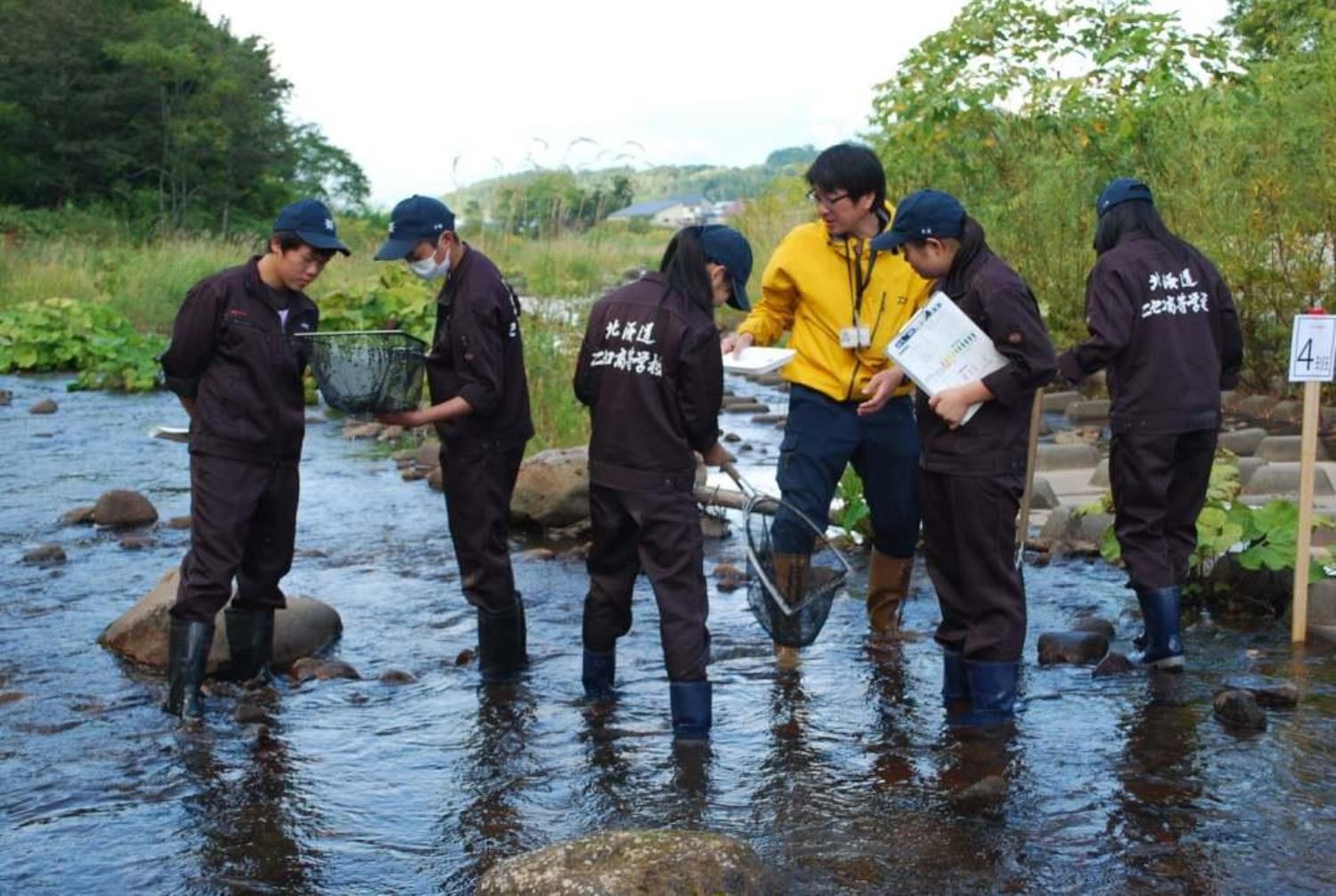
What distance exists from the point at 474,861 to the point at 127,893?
3.16ft

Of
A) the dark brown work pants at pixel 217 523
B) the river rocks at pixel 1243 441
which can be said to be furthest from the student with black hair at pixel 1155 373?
the river rocks at pixel 1243 441

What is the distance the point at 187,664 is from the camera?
19.8ft

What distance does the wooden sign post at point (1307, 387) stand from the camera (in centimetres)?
657

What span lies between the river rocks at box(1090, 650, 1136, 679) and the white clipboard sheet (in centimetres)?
159

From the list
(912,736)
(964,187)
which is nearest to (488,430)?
(912,736)

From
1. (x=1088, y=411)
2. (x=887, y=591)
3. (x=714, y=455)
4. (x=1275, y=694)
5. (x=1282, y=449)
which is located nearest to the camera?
A: (x=714, y=455)

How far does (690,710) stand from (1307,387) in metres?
3.03

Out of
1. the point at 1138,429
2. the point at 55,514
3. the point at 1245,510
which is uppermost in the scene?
the point at 1138,429

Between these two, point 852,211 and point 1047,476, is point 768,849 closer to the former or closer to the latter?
point 852,211

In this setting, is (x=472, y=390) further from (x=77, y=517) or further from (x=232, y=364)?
(x=77, y=517)

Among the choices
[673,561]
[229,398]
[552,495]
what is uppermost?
[229,398]

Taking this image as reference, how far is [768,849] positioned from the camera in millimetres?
4723

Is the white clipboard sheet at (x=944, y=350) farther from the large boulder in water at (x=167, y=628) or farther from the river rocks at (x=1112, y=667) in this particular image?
the large boulder in water at (x=167, y=628)

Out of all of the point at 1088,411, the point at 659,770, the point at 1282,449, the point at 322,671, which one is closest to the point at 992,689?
the point at 659,770
